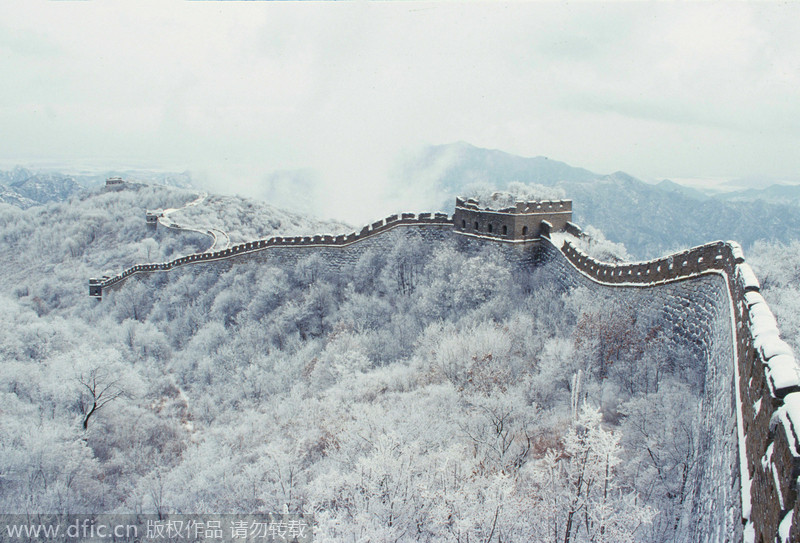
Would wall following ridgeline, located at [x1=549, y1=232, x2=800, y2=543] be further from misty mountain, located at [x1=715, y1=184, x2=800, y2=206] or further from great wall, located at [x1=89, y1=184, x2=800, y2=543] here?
misty mountain, located at [x1=715, y1=184, x2=800, y2=206]

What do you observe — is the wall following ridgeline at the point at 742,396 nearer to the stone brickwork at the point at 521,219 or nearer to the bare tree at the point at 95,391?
the stone brickwork at the point at 521,219

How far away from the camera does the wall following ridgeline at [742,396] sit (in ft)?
12.8

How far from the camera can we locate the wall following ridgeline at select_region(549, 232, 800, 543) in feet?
12.8

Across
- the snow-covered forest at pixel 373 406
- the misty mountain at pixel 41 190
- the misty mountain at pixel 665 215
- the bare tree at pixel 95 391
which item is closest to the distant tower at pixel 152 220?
the snow-covered forest at pixel 373 406

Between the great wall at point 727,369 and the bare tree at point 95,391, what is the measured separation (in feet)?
70.5

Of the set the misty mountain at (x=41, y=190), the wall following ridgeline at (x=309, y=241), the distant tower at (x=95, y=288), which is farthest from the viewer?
the misty mountain at (x=41, y=190)

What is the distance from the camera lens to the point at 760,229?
9850cm

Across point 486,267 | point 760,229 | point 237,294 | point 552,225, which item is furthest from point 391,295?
point 760,229

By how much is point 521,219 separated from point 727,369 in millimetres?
16561

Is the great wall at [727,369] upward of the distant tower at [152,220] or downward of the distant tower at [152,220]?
downward

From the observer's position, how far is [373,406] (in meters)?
15.7

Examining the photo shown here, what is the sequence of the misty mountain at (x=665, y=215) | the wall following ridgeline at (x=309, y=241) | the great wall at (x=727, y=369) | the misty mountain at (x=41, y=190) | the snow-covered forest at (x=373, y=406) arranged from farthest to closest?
the misty mountain at (x=41, y=190), the misty mountain at (x=665, y=215), the wall following ridgeline at (x=309, y=241), the snow-covered forest at (x=373, y=406), the great wall at (x=727, y=369)

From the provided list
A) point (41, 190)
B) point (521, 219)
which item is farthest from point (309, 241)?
point (41, 190)

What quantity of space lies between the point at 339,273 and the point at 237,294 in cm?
809
